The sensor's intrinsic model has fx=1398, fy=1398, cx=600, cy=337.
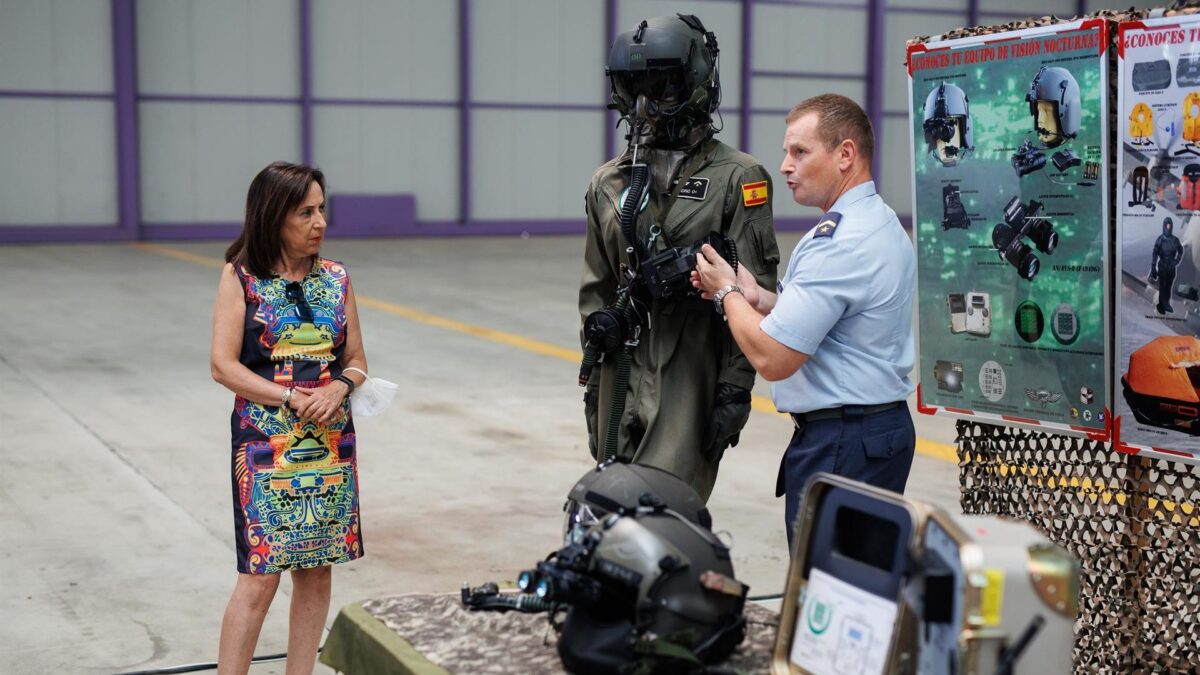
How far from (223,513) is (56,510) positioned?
0.74 metres

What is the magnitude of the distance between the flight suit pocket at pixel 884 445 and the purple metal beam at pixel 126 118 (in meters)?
17.6

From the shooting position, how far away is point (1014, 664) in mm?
2090

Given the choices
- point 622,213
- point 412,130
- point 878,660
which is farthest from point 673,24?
point 412,130

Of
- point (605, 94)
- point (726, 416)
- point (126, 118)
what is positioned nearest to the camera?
point (726, 416)

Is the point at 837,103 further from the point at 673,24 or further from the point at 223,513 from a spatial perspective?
the point at 223,513

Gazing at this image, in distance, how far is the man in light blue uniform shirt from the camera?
3.04 m

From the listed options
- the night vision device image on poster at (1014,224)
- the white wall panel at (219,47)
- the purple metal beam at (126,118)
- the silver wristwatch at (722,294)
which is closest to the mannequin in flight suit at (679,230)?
the silver wristwatch at (722,294)

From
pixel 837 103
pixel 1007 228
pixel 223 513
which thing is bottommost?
pixel 223 513

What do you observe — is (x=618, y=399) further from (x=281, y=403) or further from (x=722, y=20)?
(x=722, y=20)

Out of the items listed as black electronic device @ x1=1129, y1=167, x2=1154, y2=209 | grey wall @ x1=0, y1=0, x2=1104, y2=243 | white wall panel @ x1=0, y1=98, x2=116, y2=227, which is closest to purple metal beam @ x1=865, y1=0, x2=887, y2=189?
grey wall @ x1=0, y1=0, x2=1104, y2=243

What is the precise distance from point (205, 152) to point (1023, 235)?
17.4 metres

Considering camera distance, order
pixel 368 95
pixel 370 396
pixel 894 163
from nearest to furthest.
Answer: pixel 370 396
pixel 368 95
pixel 894 163

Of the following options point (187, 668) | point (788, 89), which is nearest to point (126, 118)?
point (788, 89)

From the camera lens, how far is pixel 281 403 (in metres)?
3.62
